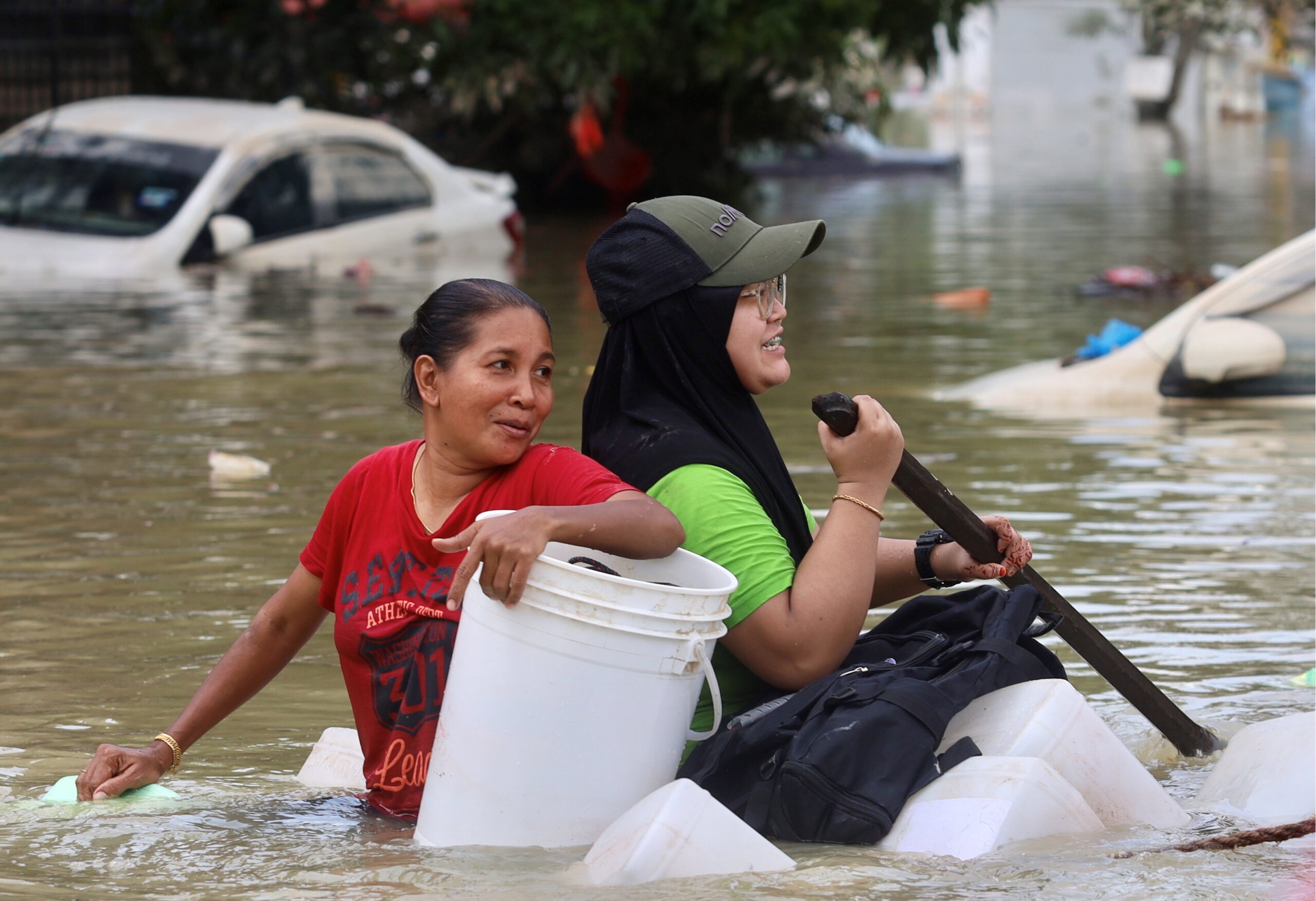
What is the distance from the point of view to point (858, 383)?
9320mm

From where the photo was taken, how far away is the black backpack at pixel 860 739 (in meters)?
3.01

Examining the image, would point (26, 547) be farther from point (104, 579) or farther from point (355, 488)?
point (355, 488)

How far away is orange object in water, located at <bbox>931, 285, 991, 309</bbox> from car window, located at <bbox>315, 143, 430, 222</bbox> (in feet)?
14.7

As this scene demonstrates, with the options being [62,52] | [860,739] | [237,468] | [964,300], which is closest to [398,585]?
[860,739]

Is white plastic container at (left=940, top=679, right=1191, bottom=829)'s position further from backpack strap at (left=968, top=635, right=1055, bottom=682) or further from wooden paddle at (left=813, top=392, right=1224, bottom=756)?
wooden paddle at (left=813, top=392, right=1224, bottom=756)

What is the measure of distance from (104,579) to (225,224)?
7.80 meters

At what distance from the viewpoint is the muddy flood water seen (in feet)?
10.4

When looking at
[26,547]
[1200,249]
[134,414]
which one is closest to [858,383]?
[134,414]

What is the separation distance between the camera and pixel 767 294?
3264mm

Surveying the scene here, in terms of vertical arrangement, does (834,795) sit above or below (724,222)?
below

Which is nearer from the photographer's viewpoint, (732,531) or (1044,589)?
(732,531)

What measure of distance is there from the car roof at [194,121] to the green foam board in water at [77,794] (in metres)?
10.5

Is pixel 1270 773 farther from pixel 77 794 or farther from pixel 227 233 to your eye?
pixel 227 233

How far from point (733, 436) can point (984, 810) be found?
2.48 ft
